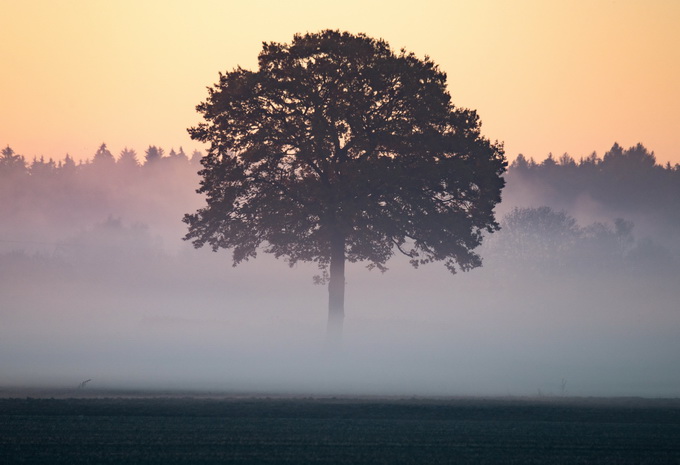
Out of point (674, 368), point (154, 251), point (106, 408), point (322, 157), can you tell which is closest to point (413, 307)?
point (674, 368)

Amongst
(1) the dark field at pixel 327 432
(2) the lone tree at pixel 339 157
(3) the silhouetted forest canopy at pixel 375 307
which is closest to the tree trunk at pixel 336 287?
(2) the lone tree at pixel 339 157

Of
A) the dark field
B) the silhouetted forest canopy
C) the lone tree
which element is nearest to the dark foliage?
the lone tree

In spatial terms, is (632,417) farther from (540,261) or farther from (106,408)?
(540,261)

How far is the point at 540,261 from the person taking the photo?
389ft

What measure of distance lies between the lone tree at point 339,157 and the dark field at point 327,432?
54.9 ft

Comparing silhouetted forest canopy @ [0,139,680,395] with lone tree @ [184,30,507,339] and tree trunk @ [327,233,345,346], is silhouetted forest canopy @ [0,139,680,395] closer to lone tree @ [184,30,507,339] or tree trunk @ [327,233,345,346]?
tree trunk @ [327,233,345,346]

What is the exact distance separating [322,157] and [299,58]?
4.57 meters

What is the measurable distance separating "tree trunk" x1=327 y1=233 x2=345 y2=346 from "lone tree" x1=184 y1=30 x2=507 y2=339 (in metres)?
0.07

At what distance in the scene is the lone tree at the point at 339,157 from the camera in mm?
41344

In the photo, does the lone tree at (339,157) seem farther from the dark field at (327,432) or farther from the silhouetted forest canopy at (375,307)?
the dark field at (327,432)

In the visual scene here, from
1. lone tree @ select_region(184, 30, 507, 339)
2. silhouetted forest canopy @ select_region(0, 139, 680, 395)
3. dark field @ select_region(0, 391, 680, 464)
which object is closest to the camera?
dark field @ select_region(0, 391, 680, 464)

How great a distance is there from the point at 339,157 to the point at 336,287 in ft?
19.3

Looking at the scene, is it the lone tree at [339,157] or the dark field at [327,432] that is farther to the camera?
the lone tree at [339,157]

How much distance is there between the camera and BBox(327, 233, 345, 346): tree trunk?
42.6 meters
